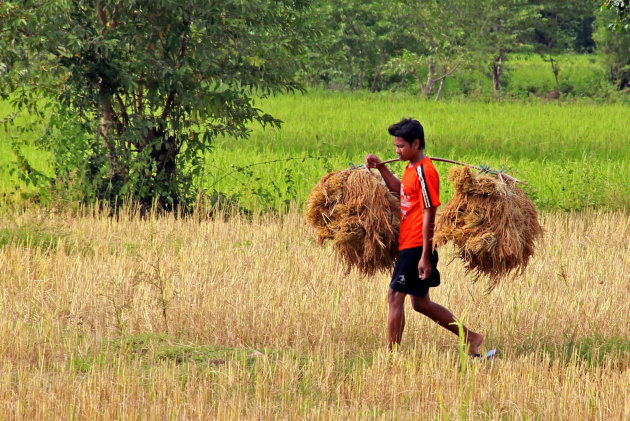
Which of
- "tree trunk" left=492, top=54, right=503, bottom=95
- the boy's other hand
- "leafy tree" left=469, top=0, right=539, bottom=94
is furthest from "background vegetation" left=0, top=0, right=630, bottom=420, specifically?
"tree trunk" left=492, top=54, right=503, bottom=95

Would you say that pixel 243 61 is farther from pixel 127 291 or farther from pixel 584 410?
pixel 584 410

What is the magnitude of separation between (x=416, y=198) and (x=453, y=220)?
259 mm

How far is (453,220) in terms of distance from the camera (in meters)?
4.89

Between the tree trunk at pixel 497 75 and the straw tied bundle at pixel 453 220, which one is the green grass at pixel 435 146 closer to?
the straw tied bundle at pixel 453 220

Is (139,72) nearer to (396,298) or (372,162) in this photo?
(372,162)

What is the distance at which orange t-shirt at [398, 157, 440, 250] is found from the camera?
16.0ft

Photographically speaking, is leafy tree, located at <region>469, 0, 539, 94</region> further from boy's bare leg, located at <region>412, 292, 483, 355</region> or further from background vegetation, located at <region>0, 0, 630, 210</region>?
boy's bare leg, located at <region>412, 292, 483, 355</region>

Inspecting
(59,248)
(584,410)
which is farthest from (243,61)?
(584,410)

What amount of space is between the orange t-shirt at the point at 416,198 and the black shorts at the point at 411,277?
51mm

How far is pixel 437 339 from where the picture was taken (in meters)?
5.62

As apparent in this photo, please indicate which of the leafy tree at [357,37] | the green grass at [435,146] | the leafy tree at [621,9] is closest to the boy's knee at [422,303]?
the green grass at [435,146]

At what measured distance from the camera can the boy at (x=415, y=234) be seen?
193 inches

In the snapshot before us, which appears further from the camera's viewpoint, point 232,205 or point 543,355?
point 232,205

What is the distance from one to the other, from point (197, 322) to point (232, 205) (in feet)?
13.9
